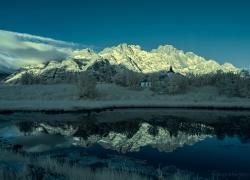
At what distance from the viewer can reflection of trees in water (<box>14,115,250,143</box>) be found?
39.2m

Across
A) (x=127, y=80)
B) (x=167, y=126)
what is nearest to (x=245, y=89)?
(x=127, y=80)

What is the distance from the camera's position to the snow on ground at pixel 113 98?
230 feet

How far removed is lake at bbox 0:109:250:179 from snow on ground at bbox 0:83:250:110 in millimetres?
16885

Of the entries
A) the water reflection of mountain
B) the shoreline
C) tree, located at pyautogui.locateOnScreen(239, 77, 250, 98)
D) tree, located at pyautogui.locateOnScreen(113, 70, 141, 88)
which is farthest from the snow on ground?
the water reflection of mountain

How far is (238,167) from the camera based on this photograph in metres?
24.1

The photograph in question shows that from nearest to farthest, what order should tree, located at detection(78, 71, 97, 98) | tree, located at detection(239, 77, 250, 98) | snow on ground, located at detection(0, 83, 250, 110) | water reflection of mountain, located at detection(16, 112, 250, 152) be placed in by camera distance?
water reflection of mountain, located at detection(16, 112, 250, 152) < snow on ground, located at detection(0, 83, 250, 110) < tree, located at detection(78, 71, 97, 98) < tree, located at detection(239, 77, 250, 98)

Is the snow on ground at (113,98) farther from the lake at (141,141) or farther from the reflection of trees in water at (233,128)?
the reflection of trees in water at (233,128)

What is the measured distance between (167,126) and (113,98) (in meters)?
40.8

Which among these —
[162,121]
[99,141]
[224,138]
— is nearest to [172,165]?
[99,141]

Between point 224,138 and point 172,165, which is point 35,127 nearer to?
point 224,138

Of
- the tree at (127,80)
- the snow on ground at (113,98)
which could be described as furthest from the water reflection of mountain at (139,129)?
the tree at (127,80)

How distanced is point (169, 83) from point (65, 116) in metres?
46.3

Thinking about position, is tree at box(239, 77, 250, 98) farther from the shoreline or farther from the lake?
the lake

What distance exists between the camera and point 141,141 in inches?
1313
